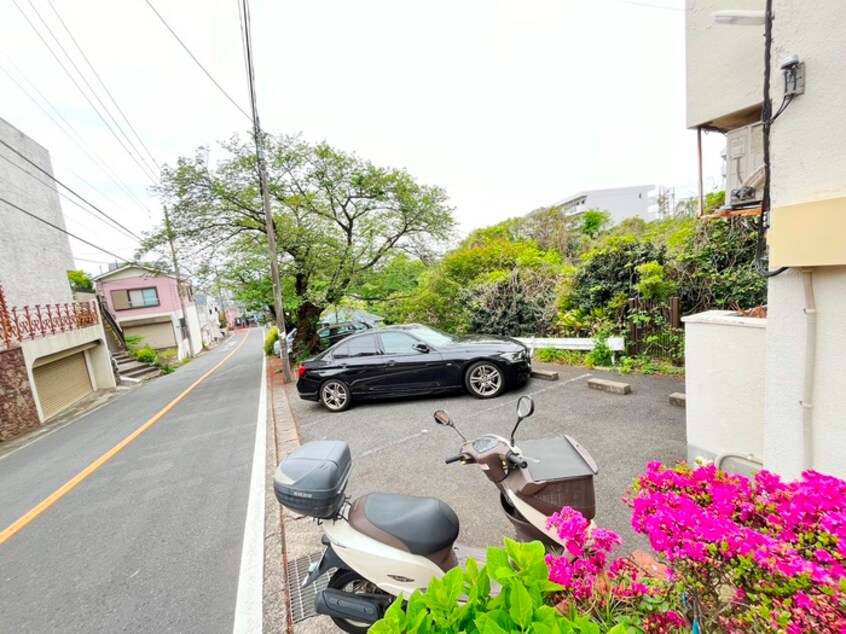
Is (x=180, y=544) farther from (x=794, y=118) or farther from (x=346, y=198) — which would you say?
(x=346, y=198)

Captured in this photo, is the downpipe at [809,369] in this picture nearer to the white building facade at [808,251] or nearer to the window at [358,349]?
the white building facade at [808,251]

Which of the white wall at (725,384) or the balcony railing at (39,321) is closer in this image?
the white wall at (725,384)

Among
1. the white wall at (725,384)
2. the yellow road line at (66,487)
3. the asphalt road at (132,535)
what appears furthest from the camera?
the yellow road line at (66,487)

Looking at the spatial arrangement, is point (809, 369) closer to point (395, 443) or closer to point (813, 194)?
point (813, 194)

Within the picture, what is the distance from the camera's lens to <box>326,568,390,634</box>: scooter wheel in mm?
1952

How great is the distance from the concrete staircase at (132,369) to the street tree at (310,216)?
256 inches

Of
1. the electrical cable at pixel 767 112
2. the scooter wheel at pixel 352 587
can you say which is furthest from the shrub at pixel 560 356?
the scooter wheel at pixel 352 587

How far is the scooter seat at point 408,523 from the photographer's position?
1815mm

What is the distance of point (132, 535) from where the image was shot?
130 inches

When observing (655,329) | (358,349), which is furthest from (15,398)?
(655,329)

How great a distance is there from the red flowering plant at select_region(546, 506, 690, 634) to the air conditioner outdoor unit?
292cm

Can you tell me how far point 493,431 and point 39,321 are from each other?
12108mm

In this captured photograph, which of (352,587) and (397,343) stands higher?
(397,343)

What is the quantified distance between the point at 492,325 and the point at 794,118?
7.35 meters
